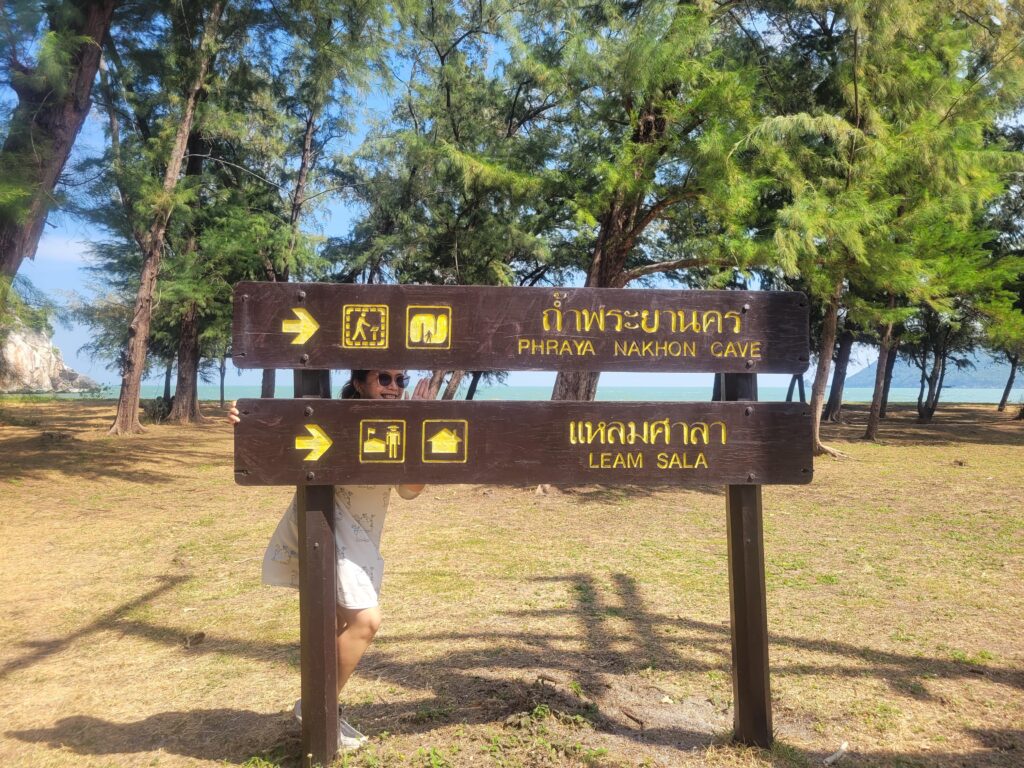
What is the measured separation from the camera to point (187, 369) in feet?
73.6

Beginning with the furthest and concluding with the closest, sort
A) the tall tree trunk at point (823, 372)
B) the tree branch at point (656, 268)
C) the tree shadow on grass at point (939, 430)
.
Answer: the tree shadow on grass at point (939, 430) → the tall tree trunk at point (823, 372) → the tree branch at point (656, 268)

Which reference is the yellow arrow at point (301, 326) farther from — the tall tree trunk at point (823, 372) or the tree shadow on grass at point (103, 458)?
the tall tree trunk at point (823, 372)

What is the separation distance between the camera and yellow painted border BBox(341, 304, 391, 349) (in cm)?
284

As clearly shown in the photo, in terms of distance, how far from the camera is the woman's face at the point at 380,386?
3031mm

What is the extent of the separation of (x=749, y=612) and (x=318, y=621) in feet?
5.58

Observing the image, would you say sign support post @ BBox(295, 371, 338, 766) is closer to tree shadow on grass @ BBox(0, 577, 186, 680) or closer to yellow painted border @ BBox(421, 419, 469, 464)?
yellow painted border @ BBox(421, 419, 469, 464)

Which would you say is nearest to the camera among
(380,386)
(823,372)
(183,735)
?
(380,386)

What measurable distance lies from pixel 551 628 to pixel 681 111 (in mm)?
6702

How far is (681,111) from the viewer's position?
8.86m

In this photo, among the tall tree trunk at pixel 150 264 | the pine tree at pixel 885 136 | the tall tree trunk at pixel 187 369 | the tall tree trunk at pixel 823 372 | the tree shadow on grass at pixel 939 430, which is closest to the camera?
the pine tree at pixel 885 136

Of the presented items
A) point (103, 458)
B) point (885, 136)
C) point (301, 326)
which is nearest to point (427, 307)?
point (301, 326)

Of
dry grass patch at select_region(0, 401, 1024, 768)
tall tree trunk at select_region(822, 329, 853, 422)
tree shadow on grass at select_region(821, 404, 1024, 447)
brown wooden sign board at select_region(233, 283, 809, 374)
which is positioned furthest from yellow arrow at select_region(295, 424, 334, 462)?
tall tree trunk at select_region(822, 329, 853, 422)

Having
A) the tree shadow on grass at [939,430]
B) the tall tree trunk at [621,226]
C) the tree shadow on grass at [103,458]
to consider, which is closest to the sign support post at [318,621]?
the tall tree trunk at [621,226]

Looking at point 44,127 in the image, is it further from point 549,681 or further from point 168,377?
point 168,377
